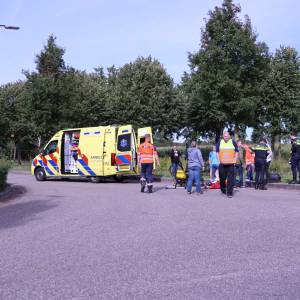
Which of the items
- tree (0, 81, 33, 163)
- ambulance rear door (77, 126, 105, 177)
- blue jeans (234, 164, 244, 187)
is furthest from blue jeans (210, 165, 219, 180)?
tree (0, 81, 33, 163)

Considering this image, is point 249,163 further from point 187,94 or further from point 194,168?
point 187,94

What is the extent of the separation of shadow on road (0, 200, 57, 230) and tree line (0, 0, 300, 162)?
1306cm

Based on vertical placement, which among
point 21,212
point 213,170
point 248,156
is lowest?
point 21,212

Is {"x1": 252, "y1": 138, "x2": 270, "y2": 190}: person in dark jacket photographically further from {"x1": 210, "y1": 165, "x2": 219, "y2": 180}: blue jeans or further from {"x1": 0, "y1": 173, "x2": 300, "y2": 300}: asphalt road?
{"x1": 0, "y1": 173, "x2": 300, "y2": 300}: asphalt road

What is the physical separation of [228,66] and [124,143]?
6.64 meters

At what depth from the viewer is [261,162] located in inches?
635

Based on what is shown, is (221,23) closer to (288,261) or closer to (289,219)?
(289,219)

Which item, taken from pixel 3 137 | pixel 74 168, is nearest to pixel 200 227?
pixel 74 168

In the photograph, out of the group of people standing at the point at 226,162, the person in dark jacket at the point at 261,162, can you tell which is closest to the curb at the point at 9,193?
the group of people standing at the point at 226,162

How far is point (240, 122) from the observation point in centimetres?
2616

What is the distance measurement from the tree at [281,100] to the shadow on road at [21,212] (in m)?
27.7

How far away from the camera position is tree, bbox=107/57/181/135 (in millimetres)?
40875

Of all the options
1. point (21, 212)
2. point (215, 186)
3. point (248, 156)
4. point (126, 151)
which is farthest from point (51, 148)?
point (21, 212)

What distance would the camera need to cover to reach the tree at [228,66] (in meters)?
23.7
